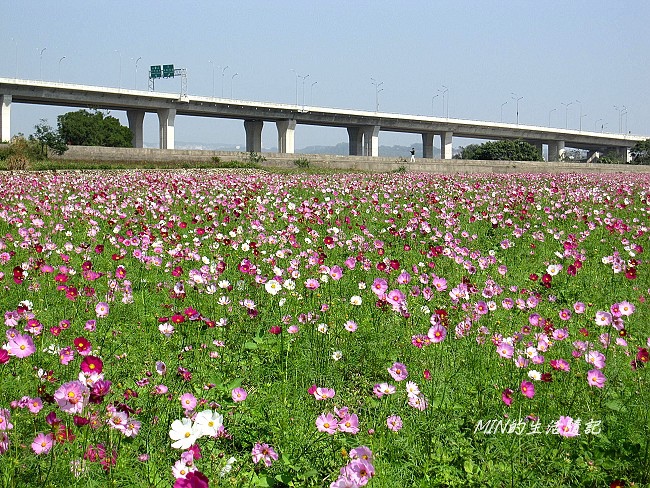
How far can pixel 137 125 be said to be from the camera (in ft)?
260

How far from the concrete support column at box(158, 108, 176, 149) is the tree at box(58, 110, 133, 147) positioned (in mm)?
8337

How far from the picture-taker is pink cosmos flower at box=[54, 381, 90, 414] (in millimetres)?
2258

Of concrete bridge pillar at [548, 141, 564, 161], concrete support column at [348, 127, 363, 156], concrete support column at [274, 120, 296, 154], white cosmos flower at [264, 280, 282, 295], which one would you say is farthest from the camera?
concrete bridge pillar at [548, 141, 564, 161]

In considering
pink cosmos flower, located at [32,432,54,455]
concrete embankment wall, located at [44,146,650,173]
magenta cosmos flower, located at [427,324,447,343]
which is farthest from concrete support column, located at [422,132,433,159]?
pink cosmos flower, located at [32,432,54,455]

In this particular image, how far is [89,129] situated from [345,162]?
51.9 meters

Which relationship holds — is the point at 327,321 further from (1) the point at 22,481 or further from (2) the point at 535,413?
(1) the point at 22,481

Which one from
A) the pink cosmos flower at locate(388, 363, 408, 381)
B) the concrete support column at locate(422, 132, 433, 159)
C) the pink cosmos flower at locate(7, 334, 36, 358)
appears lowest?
the pink cosmos flower at locate(388, 363, 408, 381)

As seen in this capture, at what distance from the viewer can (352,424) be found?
2590 mm

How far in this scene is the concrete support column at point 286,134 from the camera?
8567cm

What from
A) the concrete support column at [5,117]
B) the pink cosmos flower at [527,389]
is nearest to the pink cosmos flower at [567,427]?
the pink cosmos flower at [527,389]

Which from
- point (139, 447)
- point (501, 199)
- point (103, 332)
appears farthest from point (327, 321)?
point (501, 199)

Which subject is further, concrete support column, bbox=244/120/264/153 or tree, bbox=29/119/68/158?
concrete support column, bbox=244/120/264/153

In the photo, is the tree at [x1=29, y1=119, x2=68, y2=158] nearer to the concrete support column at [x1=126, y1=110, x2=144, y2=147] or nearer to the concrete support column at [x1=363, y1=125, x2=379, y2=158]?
the concrete support column at [x1=126, y1=110, x2=144, y2=147]

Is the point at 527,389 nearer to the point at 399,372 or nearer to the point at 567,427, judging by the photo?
the point at 567,427
